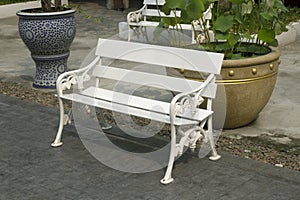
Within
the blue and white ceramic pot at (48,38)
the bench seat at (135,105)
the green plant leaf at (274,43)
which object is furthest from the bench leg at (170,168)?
the blue and white ceramic pot at (48,38)

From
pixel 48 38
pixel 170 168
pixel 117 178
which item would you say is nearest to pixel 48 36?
pixel 48 38

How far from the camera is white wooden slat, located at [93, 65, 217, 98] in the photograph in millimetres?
4356

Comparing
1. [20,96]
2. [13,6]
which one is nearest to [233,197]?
[20,96]

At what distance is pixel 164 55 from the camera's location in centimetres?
454

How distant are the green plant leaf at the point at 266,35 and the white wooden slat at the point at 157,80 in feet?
2.79

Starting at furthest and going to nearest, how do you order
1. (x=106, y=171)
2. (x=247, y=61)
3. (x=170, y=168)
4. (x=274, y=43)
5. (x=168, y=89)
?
(x=274, y=43) < (x=247, y=61) < (x=168, y=89) < (x=106, y=171) < (x=170, y=168)

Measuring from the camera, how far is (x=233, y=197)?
3.72m

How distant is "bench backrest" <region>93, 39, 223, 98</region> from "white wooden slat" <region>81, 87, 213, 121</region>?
22 centimetres

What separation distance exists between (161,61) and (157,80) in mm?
161

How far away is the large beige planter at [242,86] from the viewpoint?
4.71m

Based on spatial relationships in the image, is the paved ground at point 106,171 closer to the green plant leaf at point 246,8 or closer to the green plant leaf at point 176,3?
the green plant leaf at point 246,8

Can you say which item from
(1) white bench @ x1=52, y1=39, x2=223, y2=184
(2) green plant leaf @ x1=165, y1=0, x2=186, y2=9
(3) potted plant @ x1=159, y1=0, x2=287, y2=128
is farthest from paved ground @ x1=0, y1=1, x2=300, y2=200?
(2) green plant leaf @ x1=165, y1=0, x2=186, y2=9

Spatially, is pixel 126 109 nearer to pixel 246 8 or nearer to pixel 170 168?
pixel 170 168

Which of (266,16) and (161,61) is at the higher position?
(266,16)
